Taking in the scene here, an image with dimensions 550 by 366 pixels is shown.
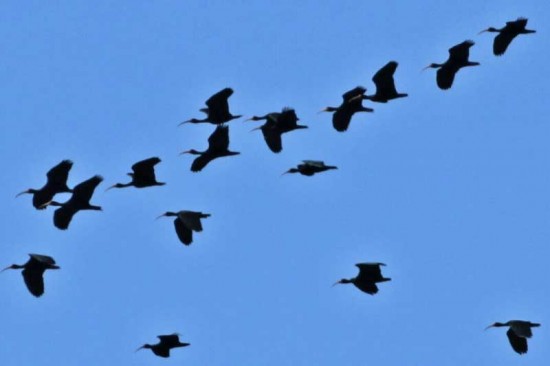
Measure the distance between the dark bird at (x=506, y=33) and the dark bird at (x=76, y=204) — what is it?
9664mm

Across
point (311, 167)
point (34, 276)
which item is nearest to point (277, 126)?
point (311, 167)

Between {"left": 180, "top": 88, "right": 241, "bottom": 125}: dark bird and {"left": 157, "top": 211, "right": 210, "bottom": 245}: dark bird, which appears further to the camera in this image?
{"left": 180, "top": 88, "right": 241, "bottom": 125}: dark bird

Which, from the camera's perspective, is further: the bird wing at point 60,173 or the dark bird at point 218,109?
the bird wing at point 60,173

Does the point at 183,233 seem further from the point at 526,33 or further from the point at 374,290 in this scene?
the point at 526,33

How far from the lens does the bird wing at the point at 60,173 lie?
4253cm

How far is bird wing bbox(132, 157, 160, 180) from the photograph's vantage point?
42.1 meters

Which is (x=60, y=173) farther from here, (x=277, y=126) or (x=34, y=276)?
(x=277, y=126)

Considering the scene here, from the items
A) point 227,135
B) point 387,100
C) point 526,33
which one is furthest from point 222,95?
point 526,33

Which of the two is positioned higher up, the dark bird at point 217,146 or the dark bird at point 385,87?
the dark bird at point 385,87

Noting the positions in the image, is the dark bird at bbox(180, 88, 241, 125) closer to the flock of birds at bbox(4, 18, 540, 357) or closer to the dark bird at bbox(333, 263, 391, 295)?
the flock of birds at bbox(4, 18, 540, 357)

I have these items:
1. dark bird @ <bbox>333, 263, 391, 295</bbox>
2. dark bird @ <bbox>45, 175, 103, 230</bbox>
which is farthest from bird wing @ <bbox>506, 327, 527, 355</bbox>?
dark bird @ <bbox>45, 175, 103, 230</bbox>

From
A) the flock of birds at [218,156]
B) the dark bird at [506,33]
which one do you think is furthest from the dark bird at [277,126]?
the dark bird at [506,33]

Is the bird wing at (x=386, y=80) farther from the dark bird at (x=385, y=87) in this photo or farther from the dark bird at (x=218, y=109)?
the dark bird at (x=218, y=109)

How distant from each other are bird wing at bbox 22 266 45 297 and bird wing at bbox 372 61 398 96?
873 cm
